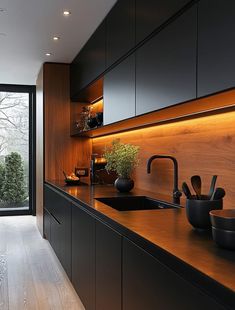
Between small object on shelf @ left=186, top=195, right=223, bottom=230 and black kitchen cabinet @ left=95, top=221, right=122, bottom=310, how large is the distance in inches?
15.3

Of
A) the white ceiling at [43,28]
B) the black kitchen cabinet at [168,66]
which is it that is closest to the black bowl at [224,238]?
the black kitchen cabinet at [168,66]

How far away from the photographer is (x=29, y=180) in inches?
276

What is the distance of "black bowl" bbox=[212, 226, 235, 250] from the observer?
1154 mm

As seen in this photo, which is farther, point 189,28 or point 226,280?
point 189,28

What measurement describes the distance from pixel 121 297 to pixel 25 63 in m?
4.27

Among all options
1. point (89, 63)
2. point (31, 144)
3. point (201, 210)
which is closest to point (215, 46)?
point (201, 210)

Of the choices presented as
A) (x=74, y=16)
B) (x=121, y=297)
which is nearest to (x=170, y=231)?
(x=121, y=297)

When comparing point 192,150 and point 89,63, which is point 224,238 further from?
point 89,63

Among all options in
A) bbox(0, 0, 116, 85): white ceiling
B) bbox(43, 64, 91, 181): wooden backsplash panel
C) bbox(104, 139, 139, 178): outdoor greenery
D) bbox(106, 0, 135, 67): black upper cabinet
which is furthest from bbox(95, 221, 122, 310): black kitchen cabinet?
bbox(43, 64, 91, 181): wooden backsplash panel

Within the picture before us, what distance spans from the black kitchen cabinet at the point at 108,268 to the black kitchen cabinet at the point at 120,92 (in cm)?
108

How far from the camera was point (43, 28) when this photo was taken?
3820 mm

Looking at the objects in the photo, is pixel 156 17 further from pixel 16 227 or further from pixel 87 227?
pixel 16 227

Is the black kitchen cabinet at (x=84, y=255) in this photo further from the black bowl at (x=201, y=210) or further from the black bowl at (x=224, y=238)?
the black bowl at (x=224, y=238)

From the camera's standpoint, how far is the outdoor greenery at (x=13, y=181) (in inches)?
273
